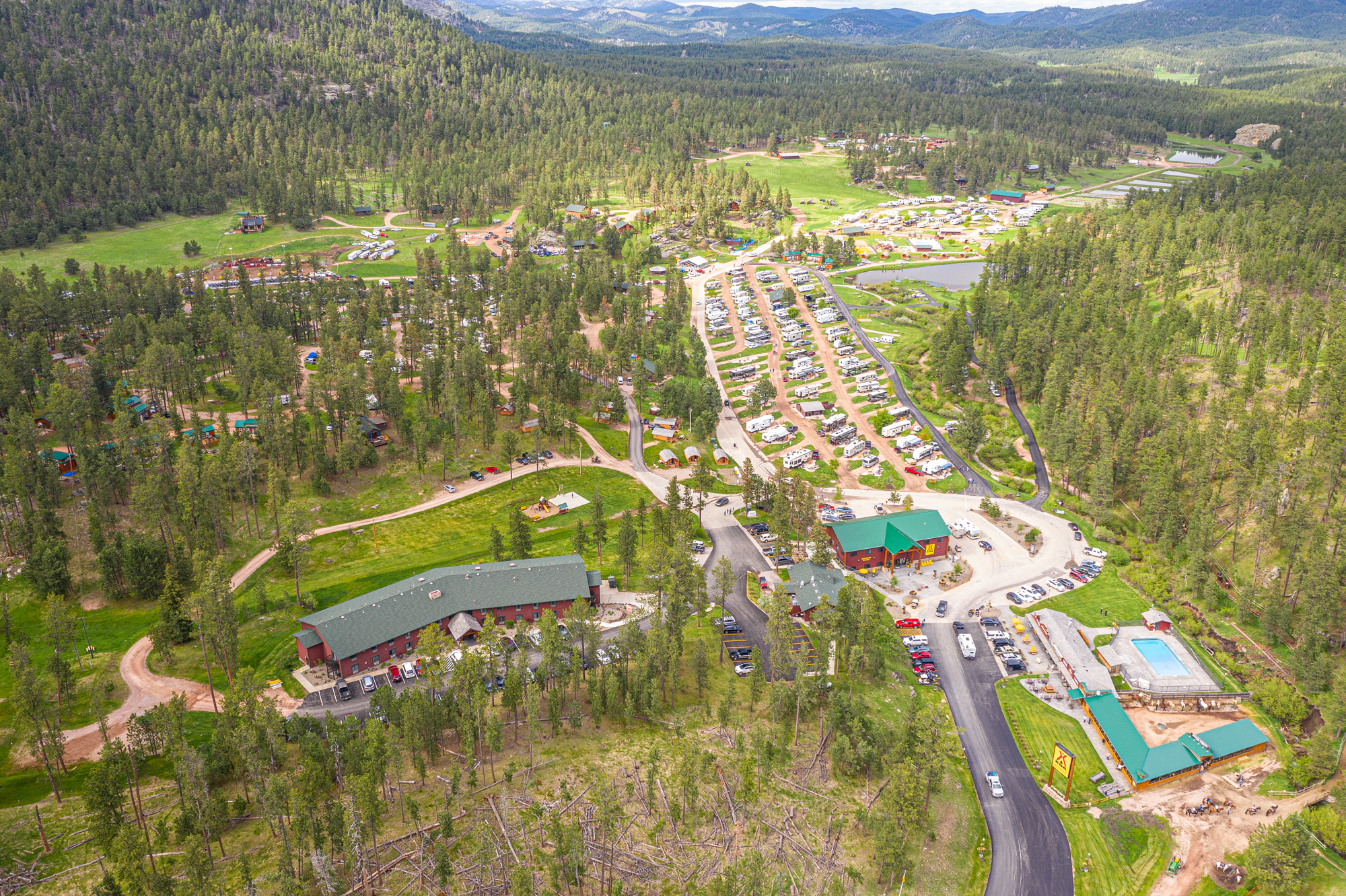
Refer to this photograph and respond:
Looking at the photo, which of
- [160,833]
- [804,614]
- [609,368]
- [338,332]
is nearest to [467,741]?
[160,833]

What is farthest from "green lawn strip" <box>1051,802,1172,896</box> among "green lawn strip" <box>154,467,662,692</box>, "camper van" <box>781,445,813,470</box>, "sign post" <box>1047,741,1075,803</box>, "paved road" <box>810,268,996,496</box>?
"camper van" <box>781,445,813,470</box>

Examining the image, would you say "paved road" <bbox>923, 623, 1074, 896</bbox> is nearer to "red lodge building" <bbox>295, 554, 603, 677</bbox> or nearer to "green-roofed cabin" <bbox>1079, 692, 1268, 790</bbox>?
"green-roofed cabin" <bbox>1079, 692, 1268, 790</bbox>

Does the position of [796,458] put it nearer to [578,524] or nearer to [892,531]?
[892,531]

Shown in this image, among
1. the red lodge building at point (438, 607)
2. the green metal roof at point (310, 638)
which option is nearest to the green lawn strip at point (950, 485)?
the red lodge building at point (438, 607)

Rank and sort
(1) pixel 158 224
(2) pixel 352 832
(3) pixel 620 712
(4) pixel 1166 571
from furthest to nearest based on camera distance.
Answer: (1) pixel 158 224
(4) pixel 1166 571
(3) pixel 620 712
(2) pixel 352 832

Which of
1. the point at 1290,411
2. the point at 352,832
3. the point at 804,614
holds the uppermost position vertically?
the point at 1290,411

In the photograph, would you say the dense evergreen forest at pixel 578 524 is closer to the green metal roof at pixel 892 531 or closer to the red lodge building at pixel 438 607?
the green metal roof at pixel 892 531

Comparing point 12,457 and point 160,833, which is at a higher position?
point 12,457

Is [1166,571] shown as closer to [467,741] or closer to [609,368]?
[467,741]
